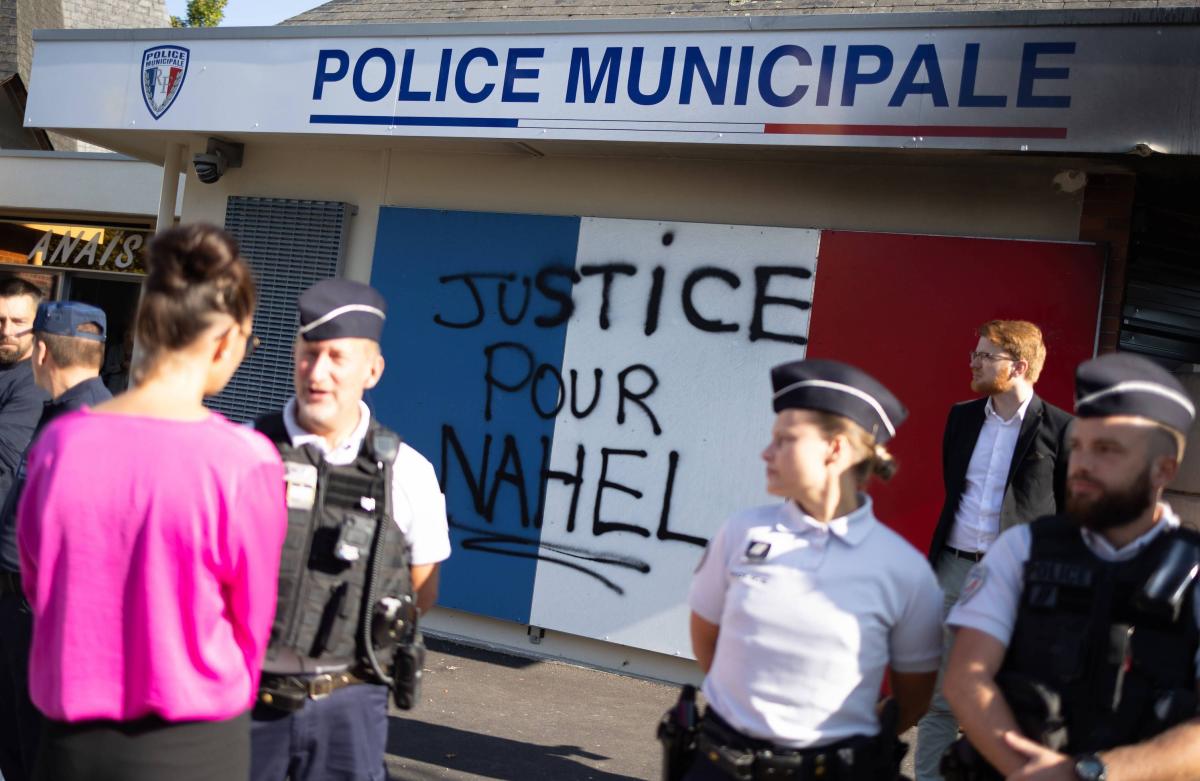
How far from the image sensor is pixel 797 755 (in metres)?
2.59

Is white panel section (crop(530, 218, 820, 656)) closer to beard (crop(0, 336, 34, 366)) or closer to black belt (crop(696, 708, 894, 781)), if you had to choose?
beard (crop(0, 336, 34, 366))

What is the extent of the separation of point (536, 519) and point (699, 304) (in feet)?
5.60

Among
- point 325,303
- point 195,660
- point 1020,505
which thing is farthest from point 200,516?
point 1020,505

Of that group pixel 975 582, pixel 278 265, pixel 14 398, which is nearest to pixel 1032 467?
pixel 975 582

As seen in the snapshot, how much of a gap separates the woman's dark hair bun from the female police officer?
1.30 metres

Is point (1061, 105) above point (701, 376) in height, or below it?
above

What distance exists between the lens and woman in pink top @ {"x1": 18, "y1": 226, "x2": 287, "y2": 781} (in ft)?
7.58

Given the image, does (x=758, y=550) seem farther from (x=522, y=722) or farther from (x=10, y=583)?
(x=522, y=722)

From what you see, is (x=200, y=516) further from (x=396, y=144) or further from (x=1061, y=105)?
(x=396, y=144)

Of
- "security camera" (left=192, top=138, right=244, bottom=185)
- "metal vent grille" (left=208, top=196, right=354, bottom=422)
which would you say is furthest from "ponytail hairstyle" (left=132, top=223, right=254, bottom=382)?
"security camera" (left=192, top=138, right=244, bottom=185)

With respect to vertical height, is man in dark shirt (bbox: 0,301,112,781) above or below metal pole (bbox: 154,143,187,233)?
below

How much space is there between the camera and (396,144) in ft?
26.1

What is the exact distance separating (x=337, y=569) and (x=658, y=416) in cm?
447

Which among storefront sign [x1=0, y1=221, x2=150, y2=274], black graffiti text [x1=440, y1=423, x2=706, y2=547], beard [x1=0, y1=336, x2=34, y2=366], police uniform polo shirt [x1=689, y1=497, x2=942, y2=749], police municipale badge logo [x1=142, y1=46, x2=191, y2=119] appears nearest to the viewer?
police uniform polo shirt [x1=689, y1=497, x2=942, y2=749]
